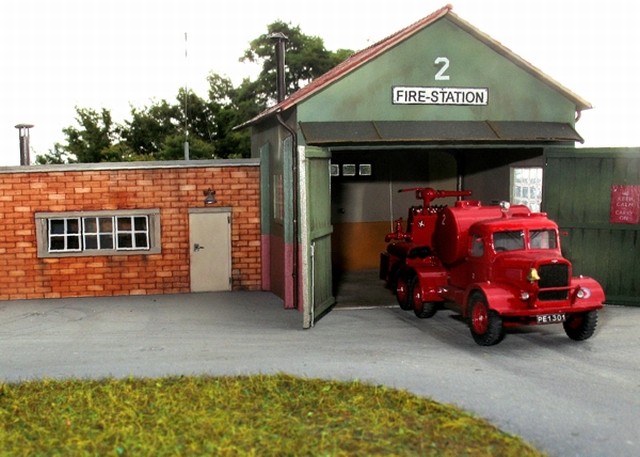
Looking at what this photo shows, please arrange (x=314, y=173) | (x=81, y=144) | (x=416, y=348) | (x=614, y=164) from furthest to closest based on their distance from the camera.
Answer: (x=81, y=144)
(x=614, y=164)
(x=314, y=173)
(x=416, y=348)

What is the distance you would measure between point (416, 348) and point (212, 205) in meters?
7.46

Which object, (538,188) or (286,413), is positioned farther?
(538,188)

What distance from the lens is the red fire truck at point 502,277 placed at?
10.9 m

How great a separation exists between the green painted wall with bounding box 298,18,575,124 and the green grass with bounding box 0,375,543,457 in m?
6.45

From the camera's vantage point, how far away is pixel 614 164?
566 inches

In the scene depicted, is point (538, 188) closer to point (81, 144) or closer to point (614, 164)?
point (614, 164)

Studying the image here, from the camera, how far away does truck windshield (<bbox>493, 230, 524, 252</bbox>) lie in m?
11.5

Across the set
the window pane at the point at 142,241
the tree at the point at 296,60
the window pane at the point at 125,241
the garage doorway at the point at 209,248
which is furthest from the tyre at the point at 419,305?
the tree at the point at 296,60

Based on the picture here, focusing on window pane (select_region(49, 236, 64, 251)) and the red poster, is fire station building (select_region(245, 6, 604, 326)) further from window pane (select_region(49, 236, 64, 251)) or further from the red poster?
window pane (select_region(49, 236, 64, 251))

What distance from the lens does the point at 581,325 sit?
37.8ft

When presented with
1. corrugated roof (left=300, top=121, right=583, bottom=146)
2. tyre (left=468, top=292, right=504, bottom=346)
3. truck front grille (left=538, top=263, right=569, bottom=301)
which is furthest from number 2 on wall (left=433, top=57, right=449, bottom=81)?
truck front grille (left=538, top=263, right=569, bottom=301)

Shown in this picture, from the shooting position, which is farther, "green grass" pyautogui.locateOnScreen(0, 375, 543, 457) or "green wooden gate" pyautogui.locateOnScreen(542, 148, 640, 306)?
"green wooden gate" pyautogui.locateOnScreen(542, 148, 640, 306)

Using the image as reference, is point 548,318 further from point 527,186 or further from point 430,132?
point 527,186

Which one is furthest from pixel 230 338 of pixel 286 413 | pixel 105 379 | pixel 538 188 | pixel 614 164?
pixel 538 188
